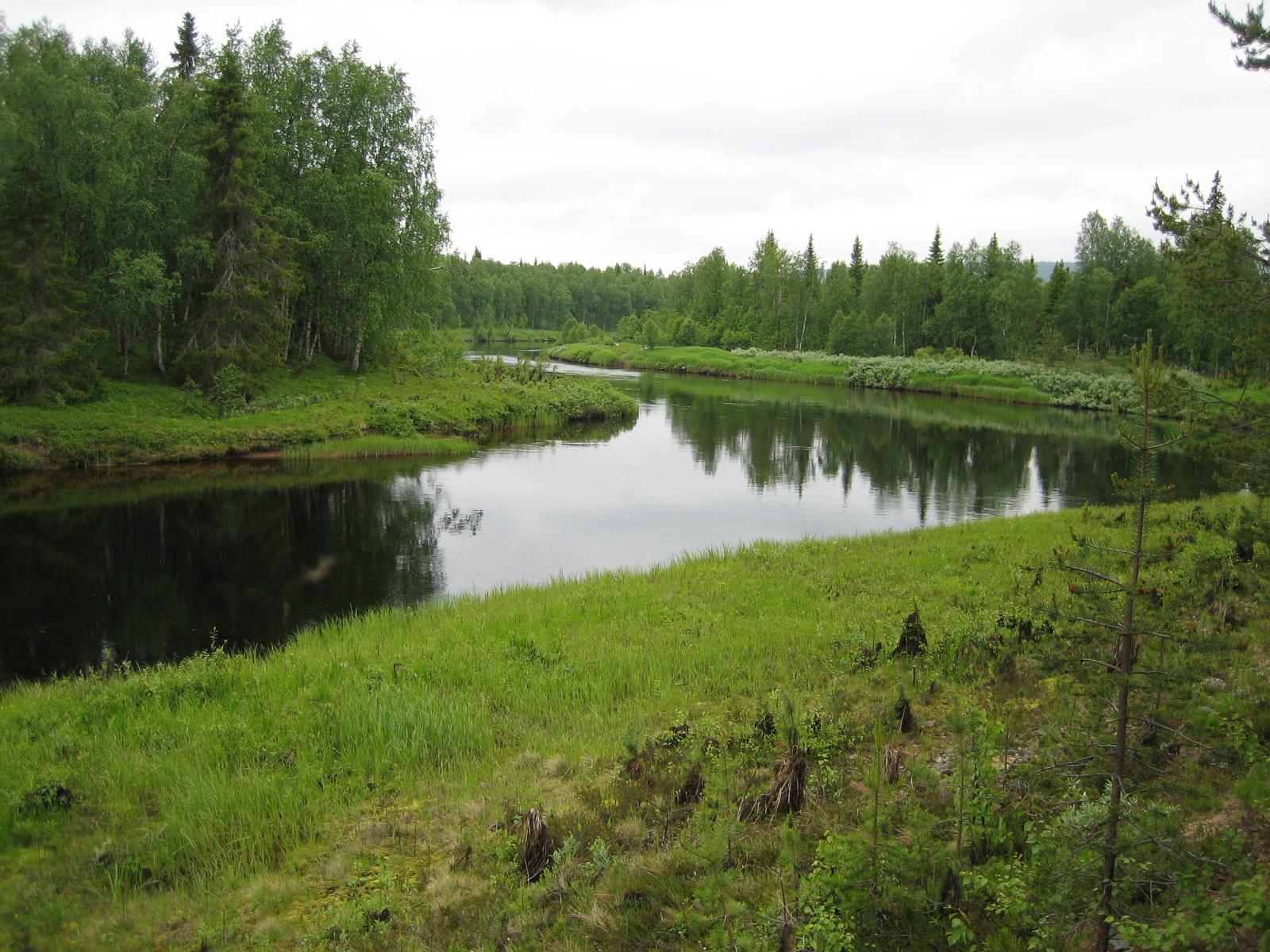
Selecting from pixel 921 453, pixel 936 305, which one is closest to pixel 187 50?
pixel 921 453

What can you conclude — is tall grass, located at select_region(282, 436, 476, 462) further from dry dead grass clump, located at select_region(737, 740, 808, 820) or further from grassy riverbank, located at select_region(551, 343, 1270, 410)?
grassy riverbank, located at select_region(551, 343, 1270, 410)

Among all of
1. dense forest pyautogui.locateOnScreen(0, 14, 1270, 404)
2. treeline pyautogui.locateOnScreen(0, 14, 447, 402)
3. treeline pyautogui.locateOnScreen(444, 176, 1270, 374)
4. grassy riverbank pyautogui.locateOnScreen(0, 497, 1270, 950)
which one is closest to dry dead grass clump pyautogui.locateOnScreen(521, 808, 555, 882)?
grassy riverbank pyautogui.locateOnScreen(0, 497, 1270, 950)

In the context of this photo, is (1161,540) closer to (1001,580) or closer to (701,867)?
(1001,580)

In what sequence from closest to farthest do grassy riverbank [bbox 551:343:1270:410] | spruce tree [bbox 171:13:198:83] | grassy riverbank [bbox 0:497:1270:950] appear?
grassy riverbank [bbox 0:497:1270:950]
spruce tree [bbox 171:13:198:83]
grassy riverbank [bbox 551:343:1270:410]

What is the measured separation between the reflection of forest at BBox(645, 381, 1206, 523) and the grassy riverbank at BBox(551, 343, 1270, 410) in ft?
26.4

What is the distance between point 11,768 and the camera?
8.13m

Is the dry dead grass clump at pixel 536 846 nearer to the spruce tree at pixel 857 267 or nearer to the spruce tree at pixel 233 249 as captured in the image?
the spruce tree at pixel 233 249

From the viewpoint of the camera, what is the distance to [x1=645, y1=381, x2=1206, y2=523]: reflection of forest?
99.6 feet

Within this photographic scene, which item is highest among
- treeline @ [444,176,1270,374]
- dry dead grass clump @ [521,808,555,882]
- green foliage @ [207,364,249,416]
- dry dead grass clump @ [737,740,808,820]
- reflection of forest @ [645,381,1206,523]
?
treeline @ [444,176,1270,374]

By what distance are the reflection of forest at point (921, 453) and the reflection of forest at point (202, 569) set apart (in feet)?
49.6

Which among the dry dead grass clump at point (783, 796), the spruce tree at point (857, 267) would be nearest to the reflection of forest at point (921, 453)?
the dry dead grass clump at point (783, 796)

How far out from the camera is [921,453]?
3959cm

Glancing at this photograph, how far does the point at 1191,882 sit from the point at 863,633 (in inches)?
273

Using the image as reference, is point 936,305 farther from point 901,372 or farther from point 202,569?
point 202,569
